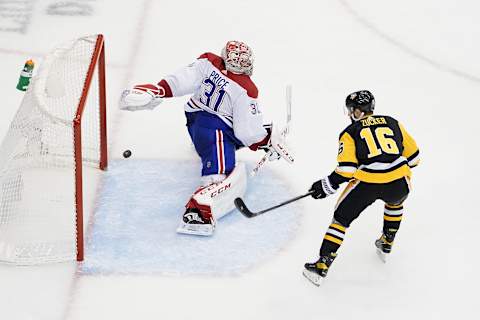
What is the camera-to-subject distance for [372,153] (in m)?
3.61

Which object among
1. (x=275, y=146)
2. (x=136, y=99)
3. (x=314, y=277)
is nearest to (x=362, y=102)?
(x=275, y=146)

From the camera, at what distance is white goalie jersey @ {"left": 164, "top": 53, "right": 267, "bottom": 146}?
408cm

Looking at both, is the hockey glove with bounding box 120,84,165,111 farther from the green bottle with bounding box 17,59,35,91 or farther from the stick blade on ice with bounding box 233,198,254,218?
the green bottle with bounding box 17,59,35,91

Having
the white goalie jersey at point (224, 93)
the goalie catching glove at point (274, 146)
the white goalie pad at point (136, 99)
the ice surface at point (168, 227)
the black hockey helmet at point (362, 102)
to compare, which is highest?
the black hockey helmet at point (362, 102)

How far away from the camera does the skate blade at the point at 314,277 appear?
380 cm

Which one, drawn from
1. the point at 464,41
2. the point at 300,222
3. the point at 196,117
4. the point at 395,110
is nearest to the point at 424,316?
the point at 300,222

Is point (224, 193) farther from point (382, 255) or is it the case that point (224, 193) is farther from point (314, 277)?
point (382, 255)

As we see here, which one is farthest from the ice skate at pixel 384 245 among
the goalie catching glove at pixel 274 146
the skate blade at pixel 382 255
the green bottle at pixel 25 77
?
the green bottle at pixel 25 77

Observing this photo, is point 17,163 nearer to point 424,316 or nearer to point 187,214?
point 187,214

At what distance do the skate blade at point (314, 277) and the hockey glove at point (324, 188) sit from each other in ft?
1.02

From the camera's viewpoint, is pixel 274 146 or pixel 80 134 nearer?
pixel 80 134

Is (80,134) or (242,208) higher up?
(80,134)

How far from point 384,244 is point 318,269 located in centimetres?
33

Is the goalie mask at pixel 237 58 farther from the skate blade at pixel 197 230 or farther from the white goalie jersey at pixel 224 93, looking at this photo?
the skate blade at pixel 197 230
